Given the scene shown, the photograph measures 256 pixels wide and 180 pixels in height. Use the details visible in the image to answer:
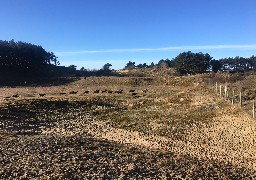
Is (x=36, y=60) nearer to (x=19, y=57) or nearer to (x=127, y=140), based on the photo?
(x=19, y=57)

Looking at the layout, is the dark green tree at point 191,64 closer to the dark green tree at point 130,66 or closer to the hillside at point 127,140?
the dark green tree at point 130,66

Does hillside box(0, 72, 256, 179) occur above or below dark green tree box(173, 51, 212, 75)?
below

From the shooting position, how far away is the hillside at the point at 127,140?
53.0ft

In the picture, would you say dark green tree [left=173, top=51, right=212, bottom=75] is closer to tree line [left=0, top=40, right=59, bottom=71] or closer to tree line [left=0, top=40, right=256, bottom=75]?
tree line [left=0, top=40, right=256, bottom=75]

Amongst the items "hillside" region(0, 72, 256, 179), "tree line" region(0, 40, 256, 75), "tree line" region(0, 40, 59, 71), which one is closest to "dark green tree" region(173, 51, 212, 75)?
"tree line" region(0, 40, 256, 75)

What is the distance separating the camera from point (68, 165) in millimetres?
16188

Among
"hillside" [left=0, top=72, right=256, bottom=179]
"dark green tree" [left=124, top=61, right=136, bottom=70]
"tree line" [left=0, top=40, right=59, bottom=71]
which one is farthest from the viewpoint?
"dark green tree" [left=124, top=61, right=136, bottom=70]

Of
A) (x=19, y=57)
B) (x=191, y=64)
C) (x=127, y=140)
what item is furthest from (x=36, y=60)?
(x=127, y=140)

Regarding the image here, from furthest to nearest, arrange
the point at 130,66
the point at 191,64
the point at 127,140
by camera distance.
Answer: the point at 130,66 < the point at 191,64 < the point at 127,140

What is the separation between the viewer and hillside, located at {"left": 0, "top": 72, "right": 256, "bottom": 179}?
1614 cm

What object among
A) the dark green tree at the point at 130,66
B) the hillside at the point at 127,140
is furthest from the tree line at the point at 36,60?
the hillside at the point at 127,140

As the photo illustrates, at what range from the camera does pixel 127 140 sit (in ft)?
76.5

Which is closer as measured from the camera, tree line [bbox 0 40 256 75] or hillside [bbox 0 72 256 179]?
hillside [bbox 0 72 256 179]

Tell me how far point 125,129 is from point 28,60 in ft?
213
